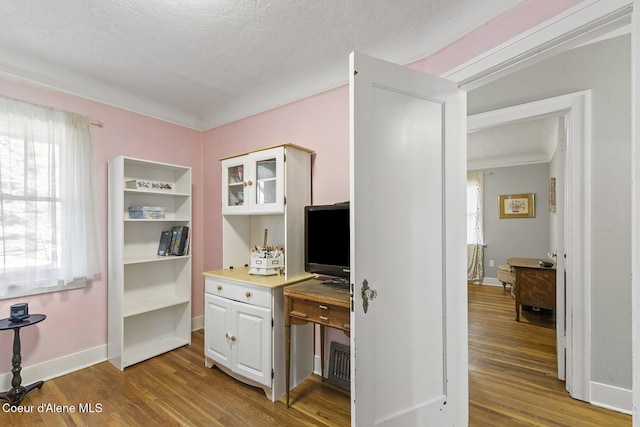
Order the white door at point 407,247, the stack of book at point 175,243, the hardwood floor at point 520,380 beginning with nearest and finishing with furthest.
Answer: the white door at point 407,247, the hardwood floor at point 520,380, the stack of book at point 175,243

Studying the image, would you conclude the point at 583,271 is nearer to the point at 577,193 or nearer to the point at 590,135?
the point at 577,193

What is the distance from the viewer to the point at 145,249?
2980 mm

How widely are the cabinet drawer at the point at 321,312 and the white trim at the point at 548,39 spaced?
5.21 ft

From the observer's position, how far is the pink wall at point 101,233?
89.7 inches

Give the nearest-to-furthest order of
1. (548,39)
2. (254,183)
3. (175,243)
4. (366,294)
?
(548,39) < (366,294) < (254,183) < (175,243)

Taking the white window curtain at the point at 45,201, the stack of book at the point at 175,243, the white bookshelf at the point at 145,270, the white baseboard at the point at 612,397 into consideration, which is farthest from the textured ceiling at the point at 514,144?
the white window curtain at the point at 45,201

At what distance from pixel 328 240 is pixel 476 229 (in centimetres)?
517

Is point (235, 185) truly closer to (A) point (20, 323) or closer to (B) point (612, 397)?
(A) point (20, 323)

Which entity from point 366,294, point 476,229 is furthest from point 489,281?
point 366,294

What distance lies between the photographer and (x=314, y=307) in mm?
1923

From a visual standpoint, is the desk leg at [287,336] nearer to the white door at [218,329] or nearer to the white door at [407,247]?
the white door at [218,329]

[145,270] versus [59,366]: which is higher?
[145,270]

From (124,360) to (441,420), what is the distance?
264 cm

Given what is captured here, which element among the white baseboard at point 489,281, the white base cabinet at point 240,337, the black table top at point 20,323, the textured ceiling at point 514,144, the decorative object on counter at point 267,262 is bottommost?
the white baseboard at point 489,281
